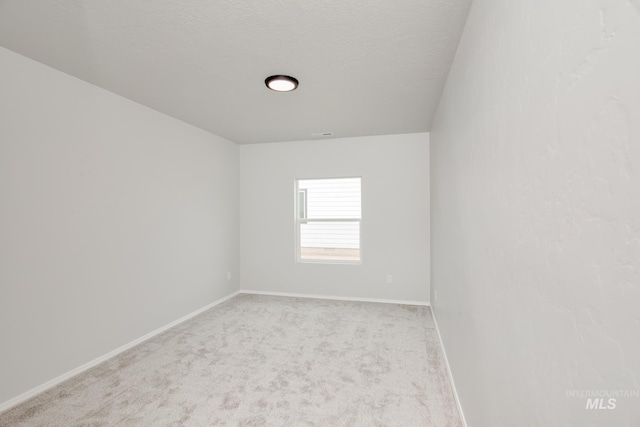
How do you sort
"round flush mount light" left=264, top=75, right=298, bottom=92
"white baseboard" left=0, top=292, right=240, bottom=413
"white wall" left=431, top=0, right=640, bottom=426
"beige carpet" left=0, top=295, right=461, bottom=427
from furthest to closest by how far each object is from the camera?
"round flush mount light" left=264, top=75, right=298, bottom=92 → "white baseboard" left=0, top=292, right=240, bottom=413 → "beige carpet" left=0, top=295, right=461, bottom=427 → "white wall" left=431, top=0, right=640, bottom=426

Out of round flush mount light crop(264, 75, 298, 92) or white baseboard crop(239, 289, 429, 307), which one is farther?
white baseboard crop(239, 289, 429, 307)

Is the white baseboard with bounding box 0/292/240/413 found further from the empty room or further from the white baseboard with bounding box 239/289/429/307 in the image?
the white baseboard with bounding box 239/289/429/307

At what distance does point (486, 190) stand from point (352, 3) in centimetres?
125

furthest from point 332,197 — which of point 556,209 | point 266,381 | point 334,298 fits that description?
point 556,209

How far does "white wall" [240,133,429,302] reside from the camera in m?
4.52

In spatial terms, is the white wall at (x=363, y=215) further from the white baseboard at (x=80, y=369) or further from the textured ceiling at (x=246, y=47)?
the white baseboard at (x=80, y=369)

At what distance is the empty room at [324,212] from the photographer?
0.65 metres

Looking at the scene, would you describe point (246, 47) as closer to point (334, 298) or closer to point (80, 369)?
point (80, 369)

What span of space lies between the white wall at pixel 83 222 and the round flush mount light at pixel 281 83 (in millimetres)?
1622

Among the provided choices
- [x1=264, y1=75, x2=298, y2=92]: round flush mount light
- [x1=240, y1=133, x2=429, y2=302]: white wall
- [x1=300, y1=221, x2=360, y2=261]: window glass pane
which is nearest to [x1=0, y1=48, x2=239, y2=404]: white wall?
[x1=240, y1=133, x2=429, y2=302]: white wall

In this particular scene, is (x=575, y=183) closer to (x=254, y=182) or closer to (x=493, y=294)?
(x=493, y=294)

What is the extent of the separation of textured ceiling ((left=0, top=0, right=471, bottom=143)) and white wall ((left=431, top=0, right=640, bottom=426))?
0.62 metres

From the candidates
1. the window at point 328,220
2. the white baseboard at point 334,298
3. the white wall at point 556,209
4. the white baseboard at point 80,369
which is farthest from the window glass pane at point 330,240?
the white wall at point 556,209

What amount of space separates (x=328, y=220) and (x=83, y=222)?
3197 mm
